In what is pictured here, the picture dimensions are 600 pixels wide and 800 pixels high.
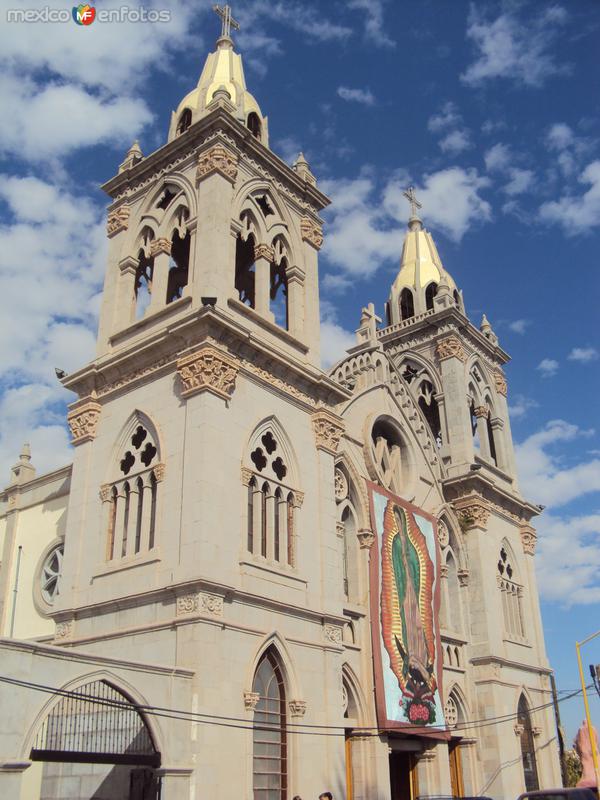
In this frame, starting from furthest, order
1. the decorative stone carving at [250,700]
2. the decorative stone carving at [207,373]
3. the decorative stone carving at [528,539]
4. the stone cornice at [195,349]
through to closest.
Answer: the decorative stone carving at [528,539] → the stone cornice at [195,349] → the decorative stone carving at [207,373] → the decorative stone carving at [250,700]

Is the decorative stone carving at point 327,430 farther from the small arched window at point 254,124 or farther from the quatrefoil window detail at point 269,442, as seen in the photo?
the small arched window at point 254,124

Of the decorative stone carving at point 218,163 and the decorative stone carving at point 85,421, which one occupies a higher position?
the decorative stone carving at point 218,163

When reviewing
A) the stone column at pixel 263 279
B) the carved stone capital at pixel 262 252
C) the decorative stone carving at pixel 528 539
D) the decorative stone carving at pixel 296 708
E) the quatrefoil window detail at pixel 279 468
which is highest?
the carved stone capital at pixel 262 252

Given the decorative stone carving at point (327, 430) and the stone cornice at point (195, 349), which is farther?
the decorative stone carving at point (327, 430)

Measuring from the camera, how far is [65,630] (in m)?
22.3

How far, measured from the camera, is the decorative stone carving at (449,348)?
38938 millimetres

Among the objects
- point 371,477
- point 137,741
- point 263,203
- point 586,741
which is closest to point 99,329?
point 263,203

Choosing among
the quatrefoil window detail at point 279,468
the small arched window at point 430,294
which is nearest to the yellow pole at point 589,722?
→ the quatrefoil window detail at point 279,468

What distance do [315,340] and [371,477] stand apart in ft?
17.9

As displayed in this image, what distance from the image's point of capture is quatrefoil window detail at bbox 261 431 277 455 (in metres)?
23.8

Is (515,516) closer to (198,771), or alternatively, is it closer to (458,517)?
(458,517)

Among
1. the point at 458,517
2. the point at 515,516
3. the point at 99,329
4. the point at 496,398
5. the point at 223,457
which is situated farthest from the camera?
the point at 496,398

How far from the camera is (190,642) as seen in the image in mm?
18938

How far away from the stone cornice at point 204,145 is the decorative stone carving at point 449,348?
11427mm
